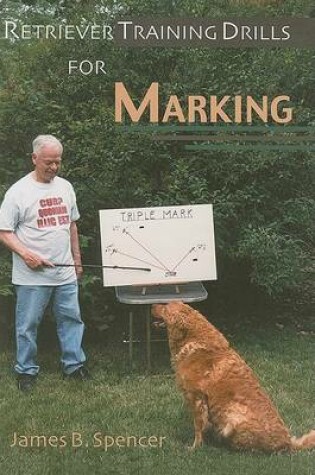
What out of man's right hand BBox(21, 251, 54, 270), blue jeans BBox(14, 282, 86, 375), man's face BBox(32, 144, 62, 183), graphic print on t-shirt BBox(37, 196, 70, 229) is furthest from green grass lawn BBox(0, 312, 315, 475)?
man's face BBox(32, 144, 62, 183)

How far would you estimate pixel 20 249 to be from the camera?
15.5 ft

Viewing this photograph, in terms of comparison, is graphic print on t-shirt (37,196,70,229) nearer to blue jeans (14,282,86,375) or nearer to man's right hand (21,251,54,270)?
man's right hand (21,251,54,270)

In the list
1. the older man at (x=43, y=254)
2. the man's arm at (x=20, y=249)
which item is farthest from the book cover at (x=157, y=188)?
the man's arm at (x=20, y=249)

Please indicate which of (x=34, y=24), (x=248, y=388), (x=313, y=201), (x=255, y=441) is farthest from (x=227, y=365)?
(x=34, y=24)

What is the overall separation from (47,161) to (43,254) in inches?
22.4

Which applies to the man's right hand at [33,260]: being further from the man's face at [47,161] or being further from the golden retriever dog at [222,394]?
the golden retriever dog at [222,394]

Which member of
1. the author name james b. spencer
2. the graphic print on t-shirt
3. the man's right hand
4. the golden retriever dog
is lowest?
the author name james b. spencer

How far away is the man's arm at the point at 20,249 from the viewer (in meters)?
4.74

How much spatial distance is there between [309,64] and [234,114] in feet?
2.11

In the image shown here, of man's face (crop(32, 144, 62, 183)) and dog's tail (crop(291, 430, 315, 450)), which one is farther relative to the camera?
man's face (crop(32, 144, 62, 183))

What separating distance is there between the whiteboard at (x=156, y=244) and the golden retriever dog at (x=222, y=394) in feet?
1.95

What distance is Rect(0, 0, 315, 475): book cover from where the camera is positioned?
462 cm

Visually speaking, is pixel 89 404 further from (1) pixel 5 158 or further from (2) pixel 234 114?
(2) pixel 234 114

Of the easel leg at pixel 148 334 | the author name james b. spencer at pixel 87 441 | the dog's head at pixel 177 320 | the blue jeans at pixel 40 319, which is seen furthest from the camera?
the easel leg at pixel 148 334
